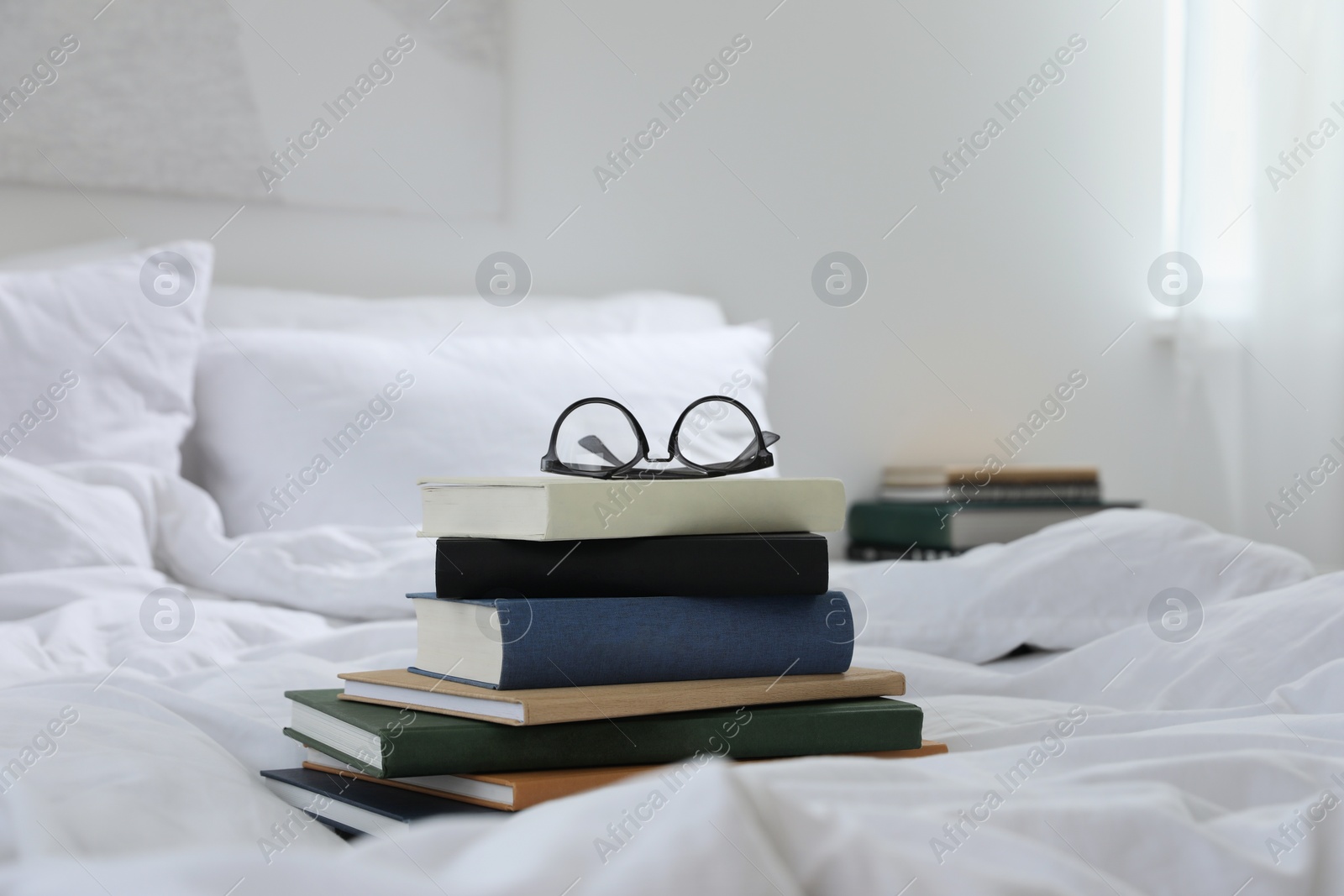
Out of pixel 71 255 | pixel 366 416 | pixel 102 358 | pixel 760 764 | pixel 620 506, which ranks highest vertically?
pixel 71 255

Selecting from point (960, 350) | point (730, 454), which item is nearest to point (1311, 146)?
point (960, 350)

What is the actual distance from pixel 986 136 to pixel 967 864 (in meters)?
2.50

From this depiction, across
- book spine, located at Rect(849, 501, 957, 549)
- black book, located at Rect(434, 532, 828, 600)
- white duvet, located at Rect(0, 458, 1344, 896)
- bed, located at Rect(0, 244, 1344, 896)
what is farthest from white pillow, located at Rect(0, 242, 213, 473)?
book spine, located at Rect(849, 501, 957, 549)

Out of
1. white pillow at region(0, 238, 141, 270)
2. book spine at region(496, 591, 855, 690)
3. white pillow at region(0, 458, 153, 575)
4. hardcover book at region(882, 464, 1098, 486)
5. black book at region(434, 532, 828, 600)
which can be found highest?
white pillow at region(0, 238, 141, 270)

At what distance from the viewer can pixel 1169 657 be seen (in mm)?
981

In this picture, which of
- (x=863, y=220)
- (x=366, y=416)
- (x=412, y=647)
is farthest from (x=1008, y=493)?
(x=412, y=647)

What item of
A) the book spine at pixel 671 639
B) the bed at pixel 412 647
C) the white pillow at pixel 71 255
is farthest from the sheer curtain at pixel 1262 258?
the white pillow at pixel 71 255

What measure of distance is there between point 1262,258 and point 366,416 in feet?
6.36

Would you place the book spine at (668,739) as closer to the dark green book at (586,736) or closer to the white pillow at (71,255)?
the dark green book at (586,736)

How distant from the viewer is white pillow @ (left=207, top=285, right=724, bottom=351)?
6.24ft

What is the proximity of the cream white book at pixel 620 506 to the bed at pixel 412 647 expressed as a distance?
16 centimetres

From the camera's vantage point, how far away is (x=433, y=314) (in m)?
2.01

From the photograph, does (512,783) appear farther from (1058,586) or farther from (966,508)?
(966,508)

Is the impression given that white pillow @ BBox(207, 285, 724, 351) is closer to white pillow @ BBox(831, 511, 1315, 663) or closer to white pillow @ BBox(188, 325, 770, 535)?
white pillow @ BBox(188, 325, 770, 535)
